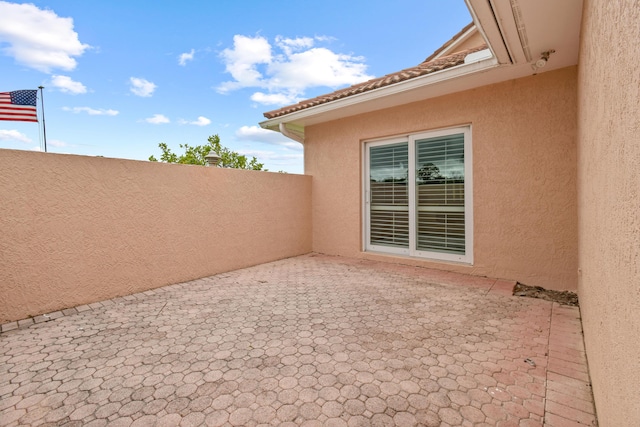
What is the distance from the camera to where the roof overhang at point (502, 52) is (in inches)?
137

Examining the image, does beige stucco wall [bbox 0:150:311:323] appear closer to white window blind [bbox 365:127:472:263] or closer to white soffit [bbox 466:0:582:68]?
white window blind [bbox 365:127:472:263]

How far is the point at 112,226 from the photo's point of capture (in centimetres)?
491

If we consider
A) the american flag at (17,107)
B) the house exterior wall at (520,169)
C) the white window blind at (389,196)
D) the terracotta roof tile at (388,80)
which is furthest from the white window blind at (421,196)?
the american flag at (17,107)

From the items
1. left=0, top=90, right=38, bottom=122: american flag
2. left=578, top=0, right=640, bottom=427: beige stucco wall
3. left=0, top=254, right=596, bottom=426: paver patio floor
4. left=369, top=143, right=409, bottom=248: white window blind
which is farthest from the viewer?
left=369, top=143, right=409, bottom=248: white window blind

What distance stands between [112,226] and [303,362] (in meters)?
4.16

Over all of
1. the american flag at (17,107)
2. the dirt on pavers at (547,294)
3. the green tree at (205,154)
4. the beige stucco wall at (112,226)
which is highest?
the green tree at (205,154)

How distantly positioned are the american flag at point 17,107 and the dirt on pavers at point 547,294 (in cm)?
1060

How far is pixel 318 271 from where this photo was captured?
6633mm

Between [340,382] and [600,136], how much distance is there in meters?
2.81

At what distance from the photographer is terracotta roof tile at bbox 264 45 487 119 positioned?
5332 millimetres

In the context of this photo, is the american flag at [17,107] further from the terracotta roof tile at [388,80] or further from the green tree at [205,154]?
the green tree at [205,154]

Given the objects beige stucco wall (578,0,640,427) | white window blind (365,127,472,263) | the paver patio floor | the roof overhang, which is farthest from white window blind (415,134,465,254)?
beige stucco wall (578,0,640,427)

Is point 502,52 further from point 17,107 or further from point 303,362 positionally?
point 17,107

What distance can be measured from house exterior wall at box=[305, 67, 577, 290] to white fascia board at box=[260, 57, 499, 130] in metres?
0.81
